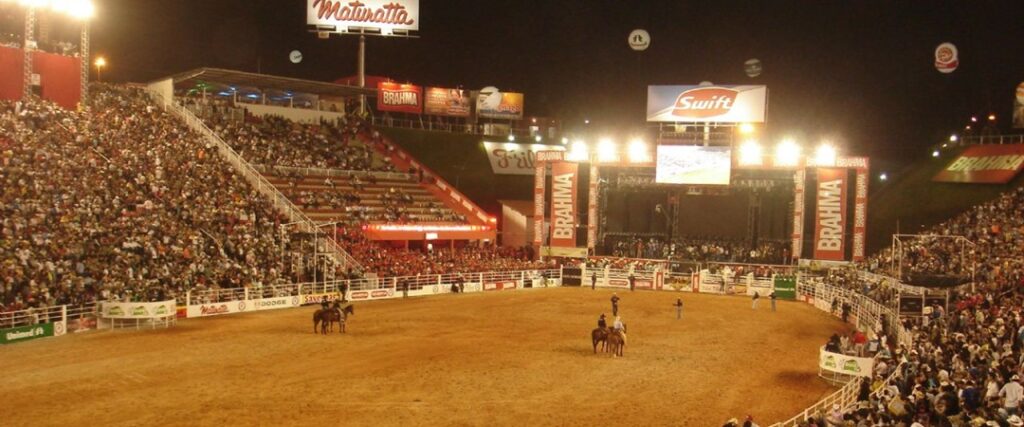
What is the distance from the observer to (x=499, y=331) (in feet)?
96.1

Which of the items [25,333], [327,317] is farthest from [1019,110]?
[25,333]

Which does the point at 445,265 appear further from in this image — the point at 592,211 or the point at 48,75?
the point at 48,75

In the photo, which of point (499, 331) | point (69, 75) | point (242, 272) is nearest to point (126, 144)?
point (69, 75)

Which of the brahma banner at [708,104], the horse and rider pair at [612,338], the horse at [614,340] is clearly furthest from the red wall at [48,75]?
the horse at [614,340]

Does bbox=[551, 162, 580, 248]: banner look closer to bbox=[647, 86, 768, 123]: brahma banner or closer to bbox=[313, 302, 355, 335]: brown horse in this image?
bbox=[647, 86, 768, 123]: brahma banner

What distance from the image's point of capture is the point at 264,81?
52.9 meters

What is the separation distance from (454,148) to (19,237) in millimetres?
38828

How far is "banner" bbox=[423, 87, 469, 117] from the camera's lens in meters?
66.7

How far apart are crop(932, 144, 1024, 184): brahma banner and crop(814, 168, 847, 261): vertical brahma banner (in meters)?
10.5

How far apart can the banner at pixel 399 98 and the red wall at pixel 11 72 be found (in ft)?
86.7

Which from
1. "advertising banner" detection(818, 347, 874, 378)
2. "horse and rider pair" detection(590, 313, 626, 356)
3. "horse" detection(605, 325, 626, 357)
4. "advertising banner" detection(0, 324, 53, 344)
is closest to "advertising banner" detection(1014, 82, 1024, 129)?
"advertising banner" detection(818, 347, 874, 378)

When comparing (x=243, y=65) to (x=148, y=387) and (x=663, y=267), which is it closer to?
(x=663, y=267)

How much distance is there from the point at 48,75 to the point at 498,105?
3666cm

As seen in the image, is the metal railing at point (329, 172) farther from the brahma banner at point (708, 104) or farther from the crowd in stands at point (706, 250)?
the brahma banner at point (708, 104)
